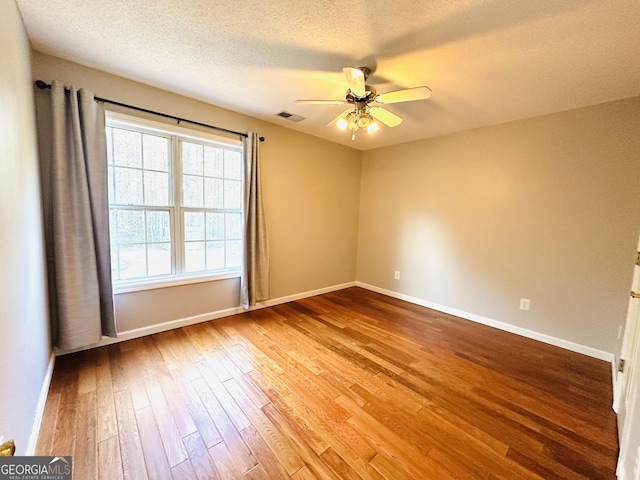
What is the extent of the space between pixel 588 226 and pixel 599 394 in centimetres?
146

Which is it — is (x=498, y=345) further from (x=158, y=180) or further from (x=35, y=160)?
(x=35, y=160)

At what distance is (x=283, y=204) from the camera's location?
11.5 ft

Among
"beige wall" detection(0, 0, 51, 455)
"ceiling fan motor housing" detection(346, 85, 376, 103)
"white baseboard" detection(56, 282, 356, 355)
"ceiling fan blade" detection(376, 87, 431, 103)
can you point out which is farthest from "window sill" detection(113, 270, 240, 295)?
"ceiling fan blade" detection(376, 87, 431, 103)

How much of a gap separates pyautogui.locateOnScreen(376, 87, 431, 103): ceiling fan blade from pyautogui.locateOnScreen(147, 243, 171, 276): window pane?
8.10 ft

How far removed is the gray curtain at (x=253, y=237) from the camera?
119 inches

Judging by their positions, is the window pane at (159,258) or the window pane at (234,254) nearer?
the window pane at (159,258)

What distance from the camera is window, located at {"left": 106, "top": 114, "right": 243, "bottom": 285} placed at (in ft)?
7.91

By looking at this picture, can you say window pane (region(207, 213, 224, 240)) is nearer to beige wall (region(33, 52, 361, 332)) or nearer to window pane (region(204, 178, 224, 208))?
window pane (region(204, 178, 224, 208))

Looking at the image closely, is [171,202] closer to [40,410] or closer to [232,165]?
[232,165]

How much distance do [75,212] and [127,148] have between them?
750mm

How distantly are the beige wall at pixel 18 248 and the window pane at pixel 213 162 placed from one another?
1325 millimetres

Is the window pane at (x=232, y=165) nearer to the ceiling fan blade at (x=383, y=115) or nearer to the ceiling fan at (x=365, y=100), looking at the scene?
the ceiling fan at (x=365, y=100)

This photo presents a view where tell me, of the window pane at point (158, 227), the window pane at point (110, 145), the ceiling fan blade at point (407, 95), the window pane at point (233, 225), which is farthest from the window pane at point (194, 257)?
the ceiling fan blade at point (407, 95)

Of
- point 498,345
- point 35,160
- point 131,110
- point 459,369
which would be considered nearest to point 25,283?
point 35,160
